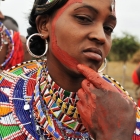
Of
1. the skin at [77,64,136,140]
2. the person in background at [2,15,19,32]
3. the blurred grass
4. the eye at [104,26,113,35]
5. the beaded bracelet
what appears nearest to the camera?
the skin at [77,64,136,140]

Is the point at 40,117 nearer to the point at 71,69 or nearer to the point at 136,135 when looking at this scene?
the point at 71,69

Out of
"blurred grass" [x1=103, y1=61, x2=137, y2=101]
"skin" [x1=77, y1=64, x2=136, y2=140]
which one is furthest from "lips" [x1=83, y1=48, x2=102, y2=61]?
"blurred grass" [x1=103, y1=61, x2=137, y2=101]

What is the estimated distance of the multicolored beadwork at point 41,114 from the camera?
4.98ft

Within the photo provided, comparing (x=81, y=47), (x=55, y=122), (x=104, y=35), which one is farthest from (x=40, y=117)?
(x=104, y=35)

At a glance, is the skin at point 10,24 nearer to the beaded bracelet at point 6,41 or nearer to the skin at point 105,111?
the beaded bracelet at point 6,41

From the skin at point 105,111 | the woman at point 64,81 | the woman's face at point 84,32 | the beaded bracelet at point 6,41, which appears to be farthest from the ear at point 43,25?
the beaded bracelet at point 6,41

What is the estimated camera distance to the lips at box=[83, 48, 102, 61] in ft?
4.74

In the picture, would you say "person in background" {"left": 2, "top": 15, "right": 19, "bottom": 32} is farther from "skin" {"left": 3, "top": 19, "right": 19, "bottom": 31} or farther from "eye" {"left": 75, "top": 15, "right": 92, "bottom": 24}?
"eye" {"left": 75, "top": 15, "right": 92, "bottom": 24}

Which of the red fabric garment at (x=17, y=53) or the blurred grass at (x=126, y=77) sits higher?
the blurred grass at (x=126, y=77)

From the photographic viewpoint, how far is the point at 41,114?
1.53 meters

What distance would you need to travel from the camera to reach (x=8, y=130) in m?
→ 1.54

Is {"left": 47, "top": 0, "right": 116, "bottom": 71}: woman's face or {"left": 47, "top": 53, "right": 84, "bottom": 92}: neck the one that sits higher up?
{"left": 47, "top": 0, "right": 116, "bottom": 71}: woman's face

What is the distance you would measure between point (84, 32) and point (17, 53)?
4.74 feet

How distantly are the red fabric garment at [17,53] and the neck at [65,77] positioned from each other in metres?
1.14
